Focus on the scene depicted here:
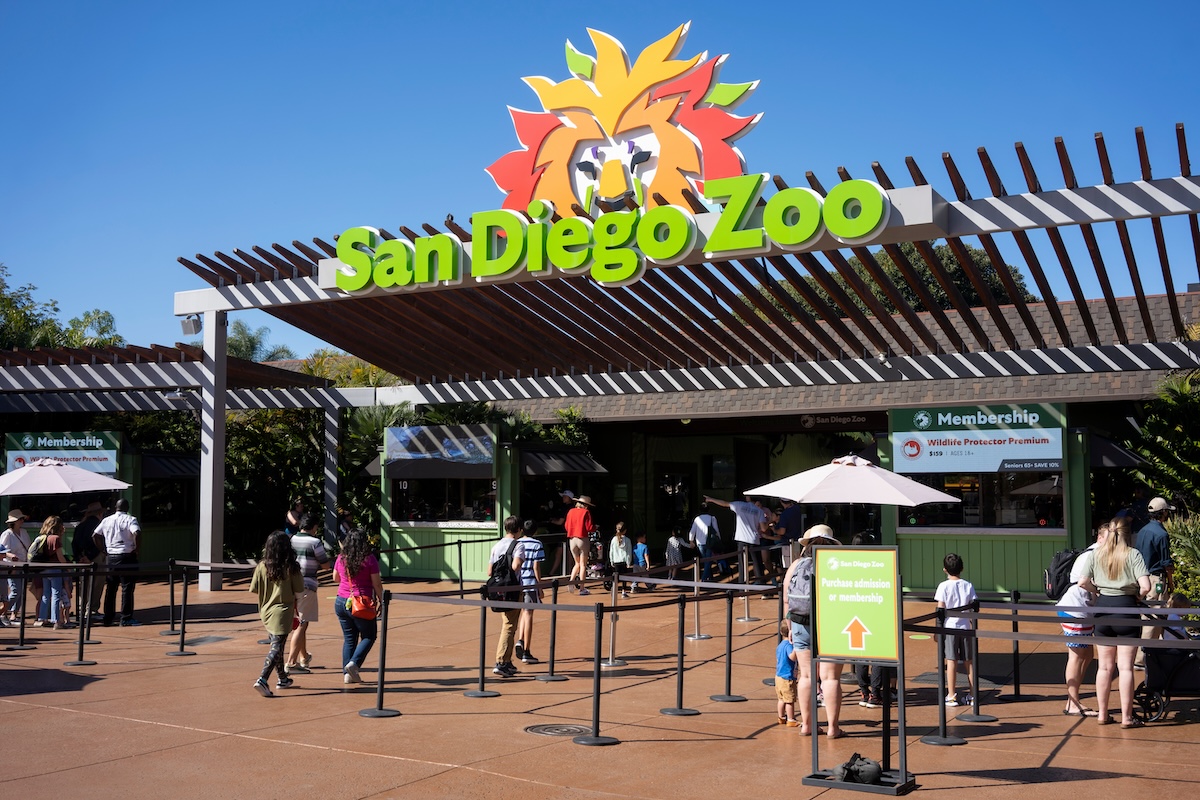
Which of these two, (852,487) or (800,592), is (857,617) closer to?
(800,592)

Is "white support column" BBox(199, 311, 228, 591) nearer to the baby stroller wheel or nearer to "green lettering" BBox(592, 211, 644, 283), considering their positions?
"green lettering" BBox(592, 211, 644, 283)

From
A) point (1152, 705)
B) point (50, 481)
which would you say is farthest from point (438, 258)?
point (1152, 705)

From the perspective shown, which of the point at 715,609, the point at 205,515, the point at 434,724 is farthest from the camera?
the point at 205,515

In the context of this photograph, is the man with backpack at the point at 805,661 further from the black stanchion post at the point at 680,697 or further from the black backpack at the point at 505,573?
the black backpack at the point at 505,573

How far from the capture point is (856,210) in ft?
41.9

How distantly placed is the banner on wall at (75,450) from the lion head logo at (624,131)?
29.6 ft

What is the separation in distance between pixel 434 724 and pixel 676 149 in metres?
9.57

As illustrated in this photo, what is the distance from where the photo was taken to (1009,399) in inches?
856

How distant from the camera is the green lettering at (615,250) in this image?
13992 millimetres

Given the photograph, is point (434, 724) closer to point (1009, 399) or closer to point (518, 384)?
point (518, 384)

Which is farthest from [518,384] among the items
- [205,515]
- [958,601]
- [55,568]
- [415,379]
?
[958,601]

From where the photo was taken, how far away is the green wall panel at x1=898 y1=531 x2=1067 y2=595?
15852 millimetres

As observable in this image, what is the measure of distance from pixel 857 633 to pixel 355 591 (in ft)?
16.3

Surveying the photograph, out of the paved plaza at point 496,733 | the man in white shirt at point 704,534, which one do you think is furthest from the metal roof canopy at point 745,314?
the paved plaza at point 496,733
